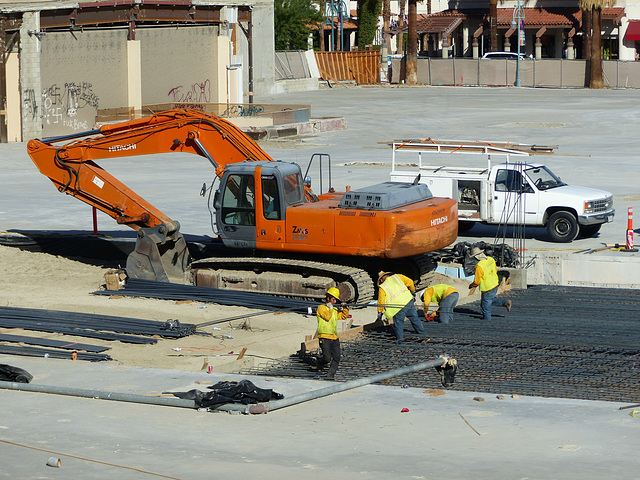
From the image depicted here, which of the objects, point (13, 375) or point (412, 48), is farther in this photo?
point (412, 48)

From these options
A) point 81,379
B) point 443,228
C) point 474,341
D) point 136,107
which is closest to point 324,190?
point 443,228

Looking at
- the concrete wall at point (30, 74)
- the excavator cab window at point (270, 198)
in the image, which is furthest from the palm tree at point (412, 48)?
the excavator cab window at point (270, 198)

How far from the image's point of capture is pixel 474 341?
16734 millimetres

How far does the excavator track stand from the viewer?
1903 centimetres

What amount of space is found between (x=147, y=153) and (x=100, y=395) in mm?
8737

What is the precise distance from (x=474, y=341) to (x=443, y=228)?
3.10 meters

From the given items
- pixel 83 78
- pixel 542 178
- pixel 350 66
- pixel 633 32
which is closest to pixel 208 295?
pixel 542 178

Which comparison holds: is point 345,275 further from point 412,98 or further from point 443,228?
point 412,98

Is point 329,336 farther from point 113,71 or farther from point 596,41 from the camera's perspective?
point 596,41

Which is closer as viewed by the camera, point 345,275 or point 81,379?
point 81,379

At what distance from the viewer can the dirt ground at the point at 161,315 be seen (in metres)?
16.1

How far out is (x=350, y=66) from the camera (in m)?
77.9

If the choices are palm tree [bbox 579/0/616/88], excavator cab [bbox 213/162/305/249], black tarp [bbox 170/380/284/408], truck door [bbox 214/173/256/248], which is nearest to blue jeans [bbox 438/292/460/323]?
excavator cab [bbox 213/162/305/249]

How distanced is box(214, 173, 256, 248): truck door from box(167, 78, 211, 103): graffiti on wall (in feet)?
112
